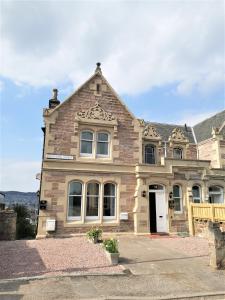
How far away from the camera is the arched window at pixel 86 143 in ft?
58.5

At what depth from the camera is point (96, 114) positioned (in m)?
18.3

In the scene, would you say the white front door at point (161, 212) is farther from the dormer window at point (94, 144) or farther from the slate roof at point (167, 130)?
the slate roof at point (167, 130)

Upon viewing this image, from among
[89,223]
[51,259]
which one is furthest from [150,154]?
[51,259]

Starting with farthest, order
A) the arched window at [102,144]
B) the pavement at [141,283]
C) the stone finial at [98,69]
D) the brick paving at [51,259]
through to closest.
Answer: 1. the stone finial at [98,69]
2. the arched window at [102,144]
3. the brick paving at [51,259]
4. the pavement at [141,283]

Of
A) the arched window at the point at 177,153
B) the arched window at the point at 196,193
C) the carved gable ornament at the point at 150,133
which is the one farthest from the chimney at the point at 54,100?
the arched window at the point at 196,193

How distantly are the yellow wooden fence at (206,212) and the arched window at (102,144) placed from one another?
6856 millimetres

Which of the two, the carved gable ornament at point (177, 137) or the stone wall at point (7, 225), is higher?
the carved gable ornament at point (177, 137)

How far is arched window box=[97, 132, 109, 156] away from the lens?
1822cm

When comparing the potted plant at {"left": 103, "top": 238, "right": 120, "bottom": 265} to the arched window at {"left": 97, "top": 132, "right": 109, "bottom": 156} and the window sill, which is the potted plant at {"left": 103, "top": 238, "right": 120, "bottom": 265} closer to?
the window sill

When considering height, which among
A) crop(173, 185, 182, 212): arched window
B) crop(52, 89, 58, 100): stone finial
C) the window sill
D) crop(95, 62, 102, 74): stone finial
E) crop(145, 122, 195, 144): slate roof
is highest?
crop(95, 62, 102, 74): stone finial

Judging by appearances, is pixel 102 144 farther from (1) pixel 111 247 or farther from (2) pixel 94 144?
(1) pixel 111 247

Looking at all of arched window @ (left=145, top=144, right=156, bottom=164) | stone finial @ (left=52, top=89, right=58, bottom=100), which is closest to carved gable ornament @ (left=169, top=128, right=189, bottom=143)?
arched window @ (left=145, top=144, right=156, bottom=164)

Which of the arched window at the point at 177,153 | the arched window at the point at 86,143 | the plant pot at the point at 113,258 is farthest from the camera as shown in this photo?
the arched window at the point at 177,153

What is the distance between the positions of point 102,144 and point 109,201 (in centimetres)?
391
